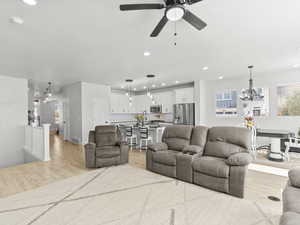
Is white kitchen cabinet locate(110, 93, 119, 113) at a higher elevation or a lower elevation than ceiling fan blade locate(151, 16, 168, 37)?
lower

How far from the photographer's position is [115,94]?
8.49m

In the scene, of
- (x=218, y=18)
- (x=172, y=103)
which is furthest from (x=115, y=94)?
(x=218, y=18)

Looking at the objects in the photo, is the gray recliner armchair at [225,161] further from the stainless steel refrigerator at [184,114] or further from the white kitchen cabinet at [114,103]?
the white kitchen cabinet at [114,103]

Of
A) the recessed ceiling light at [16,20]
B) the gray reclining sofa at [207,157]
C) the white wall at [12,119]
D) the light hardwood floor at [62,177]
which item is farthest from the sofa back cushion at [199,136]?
the white wall at [12,119]

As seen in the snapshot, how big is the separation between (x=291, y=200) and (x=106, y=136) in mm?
3915

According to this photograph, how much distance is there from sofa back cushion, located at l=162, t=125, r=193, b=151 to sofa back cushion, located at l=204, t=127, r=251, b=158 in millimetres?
498

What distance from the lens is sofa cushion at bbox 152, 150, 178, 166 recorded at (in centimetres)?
315

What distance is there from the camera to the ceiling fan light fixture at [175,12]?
161 centimetres

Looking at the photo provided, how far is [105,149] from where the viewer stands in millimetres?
3959

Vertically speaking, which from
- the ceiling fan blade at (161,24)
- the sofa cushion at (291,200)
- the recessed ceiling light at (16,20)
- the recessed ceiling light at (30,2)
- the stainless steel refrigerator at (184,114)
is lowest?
the sofa cushion at (291,200)

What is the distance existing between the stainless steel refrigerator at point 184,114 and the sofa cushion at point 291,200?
5.35 meters

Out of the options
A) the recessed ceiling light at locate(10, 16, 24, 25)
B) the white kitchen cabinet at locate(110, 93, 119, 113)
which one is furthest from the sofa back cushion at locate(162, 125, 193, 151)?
the white kitchen cabinet at locate(110, 93, 119, 113)

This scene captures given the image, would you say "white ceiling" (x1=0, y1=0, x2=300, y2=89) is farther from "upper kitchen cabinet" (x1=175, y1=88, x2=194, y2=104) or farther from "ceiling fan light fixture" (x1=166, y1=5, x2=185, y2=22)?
"upper kitchen cabinet" (x1=175, y1=88, x2=194, y2=104)

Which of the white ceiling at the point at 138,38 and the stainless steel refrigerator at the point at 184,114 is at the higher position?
the white ceiling at the point at 138,38
